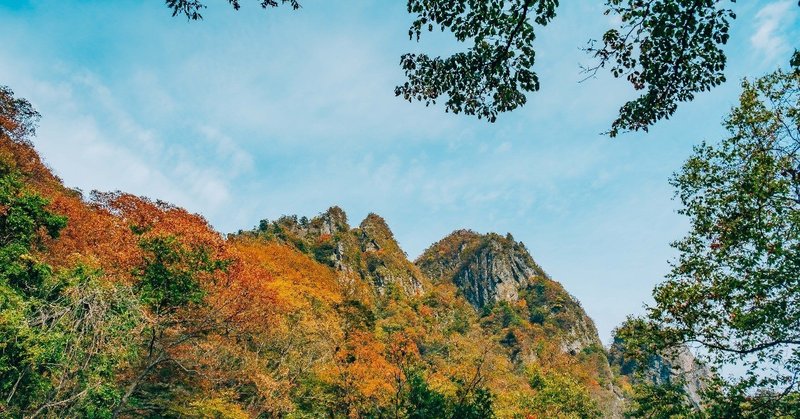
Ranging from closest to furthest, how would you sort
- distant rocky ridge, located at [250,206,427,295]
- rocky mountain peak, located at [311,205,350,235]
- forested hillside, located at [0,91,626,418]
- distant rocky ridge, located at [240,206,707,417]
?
forested hillside, located at [0,91,626,418]
distant rocky ridge, located at [250,206,427,295]
distant rocky ridge, located at [240,206,707,417]
rocky mountain peak, located at [311,205,350,235]

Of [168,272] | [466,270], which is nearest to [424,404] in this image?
[168,272]

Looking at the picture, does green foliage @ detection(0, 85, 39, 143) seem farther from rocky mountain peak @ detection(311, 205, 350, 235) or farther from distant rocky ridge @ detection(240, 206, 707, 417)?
rocky mountain peak @ detection(311, 205, 350, 235)

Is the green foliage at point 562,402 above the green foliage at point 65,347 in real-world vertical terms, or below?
above

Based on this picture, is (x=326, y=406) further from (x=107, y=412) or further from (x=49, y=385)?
(x=49, y=385)

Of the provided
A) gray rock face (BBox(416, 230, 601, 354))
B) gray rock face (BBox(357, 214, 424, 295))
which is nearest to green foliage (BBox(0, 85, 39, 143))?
gray rock face (BBox(357, 214, 424, 295))

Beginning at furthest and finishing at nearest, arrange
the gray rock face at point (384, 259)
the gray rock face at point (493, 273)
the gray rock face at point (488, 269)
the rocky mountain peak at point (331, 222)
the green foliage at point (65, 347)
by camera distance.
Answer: the gray rock face at point (488, 269)
the gray rock face at point (493, 273)
the rocky mountain peak at point (331, 222)
the gray rock face at point (384, 259)
the green foliage at point (65, 347)

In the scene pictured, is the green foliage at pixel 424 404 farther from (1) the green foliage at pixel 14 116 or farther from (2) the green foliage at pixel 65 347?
(1) the green foliage at pixel 14 116

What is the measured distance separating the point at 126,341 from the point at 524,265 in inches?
Result: 4873

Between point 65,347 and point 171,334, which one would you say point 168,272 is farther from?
point 65,347

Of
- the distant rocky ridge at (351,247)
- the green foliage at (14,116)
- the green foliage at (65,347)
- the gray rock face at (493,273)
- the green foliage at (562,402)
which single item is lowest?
the green foliage at (65,347)

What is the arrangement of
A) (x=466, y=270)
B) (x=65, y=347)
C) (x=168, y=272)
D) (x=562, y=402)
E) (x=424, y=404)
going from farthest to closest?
(x=466, y=270)
(x=562, y=402)
(x=168, y=272)
(x=424, y=404)
(x=65, y=347)

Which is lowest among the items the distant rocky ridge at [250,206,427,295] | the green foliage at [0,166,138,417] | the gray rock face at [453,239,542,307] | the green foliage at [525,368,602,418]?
the green foliage at [0,166,138,417]

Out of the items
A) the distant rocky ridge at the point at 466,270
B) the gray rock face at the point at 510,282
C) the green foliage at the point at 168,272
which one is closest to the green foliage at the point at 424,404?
the green foliage at the point at 168,272

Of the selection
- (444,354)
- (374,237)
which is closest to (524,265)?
(374,237)
